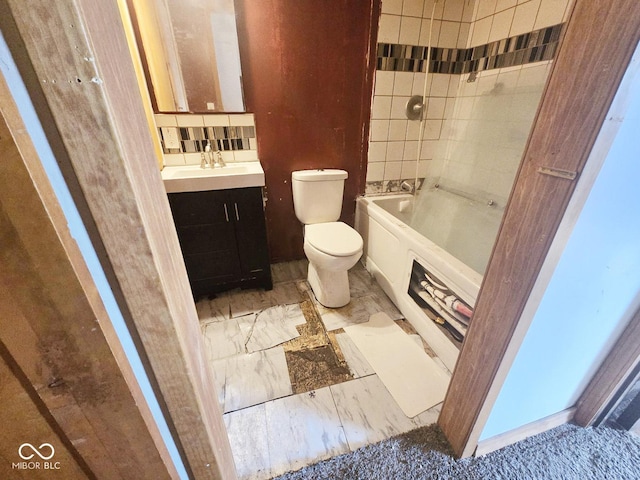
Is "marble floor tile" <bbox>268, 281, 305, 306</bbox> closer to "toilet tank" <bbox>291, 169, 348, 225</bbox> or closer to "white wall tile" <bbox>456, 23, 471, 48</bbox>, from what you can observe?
"toilet tank" <bbox>291, 169, 348, 225</bbox>

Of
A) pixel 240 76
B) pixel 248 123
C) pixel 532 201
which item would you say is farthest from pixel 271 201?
pixel 532 201

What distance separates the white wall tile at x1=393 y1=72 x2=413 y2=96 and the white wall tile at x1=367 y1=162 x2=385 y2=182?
51cm

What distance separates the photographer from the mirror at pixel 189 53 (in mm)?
1475

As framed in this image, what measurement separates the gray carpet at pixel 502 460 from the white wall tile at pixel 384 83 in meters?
2.02

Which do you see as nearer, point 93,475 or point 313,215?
point 93,475

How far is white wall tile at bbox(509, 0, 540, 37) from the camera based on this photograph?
5.00 ft

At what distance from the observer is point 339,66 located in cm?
180

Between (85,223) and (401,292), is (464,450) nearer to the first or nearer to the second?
(401,292)

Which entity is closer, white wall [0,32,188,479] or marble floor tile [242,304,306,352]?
white wall [0,32,188,479]

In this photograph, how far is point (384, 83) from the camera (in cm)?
190

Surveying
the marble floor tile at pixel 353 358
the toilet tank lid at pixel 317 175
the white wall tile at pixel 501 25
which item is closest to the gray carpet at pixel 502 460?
the marble floor tile at pixel 353 358

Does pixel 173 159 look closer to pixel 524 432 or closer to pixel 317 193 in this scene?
pixel 317 193

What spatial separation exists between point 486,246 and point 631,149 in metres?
1.23

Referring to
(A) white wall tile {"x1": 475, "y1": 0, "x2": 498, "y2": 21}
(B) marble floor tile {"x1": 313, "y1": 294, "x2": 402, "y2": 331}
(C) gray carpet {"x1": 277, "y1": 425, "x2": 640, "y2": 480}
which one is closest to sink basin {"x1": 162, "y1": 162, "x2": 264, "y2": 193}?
(B) marble floor tile {"x1": 313, "y1": 294, "x2": 402, "y2": 331}
